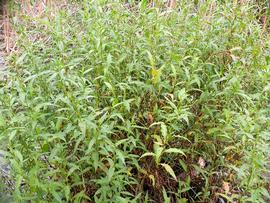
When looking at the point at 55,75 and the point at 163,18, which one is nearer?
the point at 55,75

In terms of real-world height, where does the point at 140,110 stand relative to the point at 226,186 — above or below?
above

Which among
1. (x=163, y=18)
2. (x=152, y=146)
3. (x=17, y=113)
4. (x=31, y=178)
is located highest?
(x=163, y=18)

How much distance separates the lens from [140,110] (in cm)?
237

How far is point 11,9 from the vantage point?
5.10 meters

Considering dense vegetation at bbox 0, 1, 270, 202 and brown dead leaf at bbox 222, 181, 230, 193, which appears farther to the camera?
brown dead leaf at bbox 222, 181, 230, 193

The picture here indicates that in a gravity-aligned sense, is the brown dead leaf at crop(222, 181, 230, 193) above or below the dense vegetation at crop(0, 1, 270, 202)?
below

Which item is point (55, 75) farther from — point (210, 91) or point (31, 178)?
point (210, 91)

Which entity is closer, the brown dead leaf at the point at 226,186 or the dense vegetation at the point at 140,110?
the dense vegetation at the point at 140,110

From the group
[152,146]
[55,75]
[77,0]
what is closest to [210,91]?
[152,146]

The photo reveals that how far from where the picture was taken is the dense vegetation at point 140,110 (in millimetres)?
2045

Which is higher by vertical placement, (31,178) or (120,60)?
(120,60)

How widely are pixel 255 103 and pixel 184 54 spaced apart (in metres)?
0.48

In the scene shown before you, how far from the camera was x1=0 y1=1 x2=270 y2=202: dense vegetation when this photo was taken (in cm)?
204

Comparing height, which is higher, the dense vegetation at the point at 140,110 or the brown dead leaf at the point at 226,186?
the dense vegetation at the point at 140,110
